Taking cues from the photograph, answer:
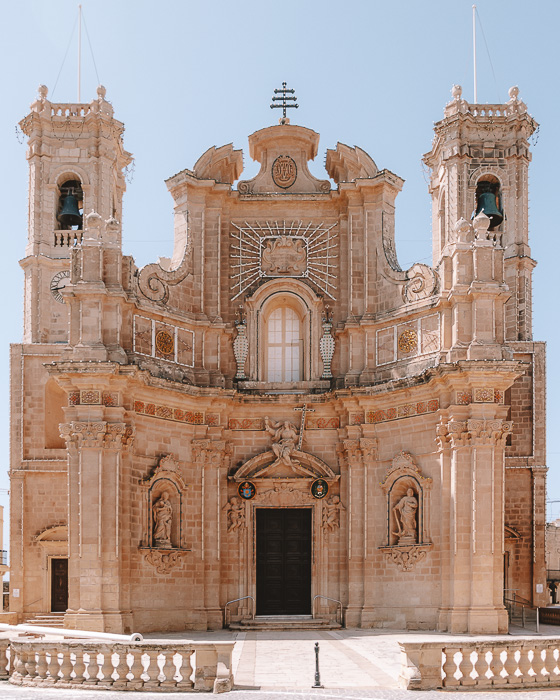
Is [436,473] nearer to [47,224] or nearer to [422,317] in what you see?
[422,317]

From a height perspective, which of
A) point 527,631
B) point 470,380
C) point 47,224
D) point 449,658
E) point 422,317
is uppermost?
point 47,224

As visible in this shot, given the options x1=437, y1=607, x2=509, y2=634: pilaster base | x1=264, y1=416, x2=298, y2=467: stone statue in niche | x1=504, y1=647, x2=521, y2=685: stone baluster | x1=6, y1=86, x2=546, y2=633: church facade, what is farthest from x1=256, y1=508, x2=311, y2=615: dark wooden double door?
x1=504, y1=647, x2=521, y2=685: stone baluster

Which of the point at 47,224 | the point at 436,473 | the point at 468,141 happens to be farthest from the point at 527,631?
the point at 47,224

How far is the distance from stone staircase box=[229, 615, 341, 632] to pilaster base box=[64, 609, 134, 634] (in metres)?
3.59

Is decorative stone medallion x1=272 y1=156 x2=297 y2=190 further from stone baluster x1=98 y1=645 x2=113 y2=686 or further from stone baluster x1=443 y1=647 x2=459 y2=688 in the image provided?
stone baluster x1=98 y1=645 x2=113 y2=686

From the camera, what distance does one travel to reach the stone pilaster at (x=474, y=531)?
22.7 meters

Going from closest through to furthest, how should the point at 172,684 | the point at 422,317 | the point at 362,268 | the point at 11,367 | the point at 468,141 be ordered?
the point at 172,684 → the point at 422,317 → the point at 362,268 → the point at 11,367 → the point at 468,141

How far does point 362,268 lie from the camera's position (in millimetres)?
27156

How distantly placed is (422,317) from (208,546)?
782 cm

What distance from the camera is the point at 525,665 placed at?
48.4ft

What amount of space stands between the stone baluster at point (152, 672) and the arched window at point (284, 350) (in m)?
13.3

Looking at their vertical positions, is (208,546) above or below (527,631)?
above

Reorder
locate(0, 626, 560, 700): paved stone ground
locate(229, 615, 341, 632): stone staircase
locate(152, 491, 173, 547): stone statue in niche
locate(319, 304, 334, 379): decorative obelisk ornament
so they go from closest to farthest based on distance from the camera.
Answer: locate(0, 626, 560, 700): paved stone ground, locate(152, 491, 173, 547): stone statue in niche, locate(229, 615, 341, 632): stone staircase, locate(319, 304, 334, 379): decorative obelisk ornament

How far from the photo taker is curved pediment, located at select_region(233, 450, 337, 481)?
86.3 feet
